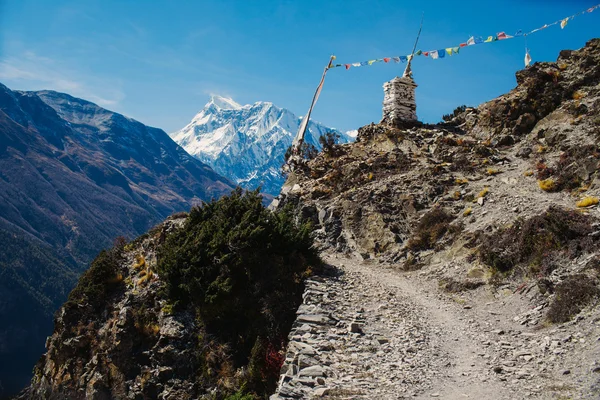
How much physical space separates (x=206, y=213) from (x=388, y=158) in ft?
37.1

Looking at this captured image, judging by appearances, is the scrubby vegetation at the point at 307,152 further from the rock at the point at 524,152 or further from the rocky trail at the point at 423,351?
the rocky trail at the point at 423,351

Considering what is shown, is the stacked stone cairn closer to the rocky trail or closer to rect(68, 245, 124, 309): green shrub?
the rocky trail

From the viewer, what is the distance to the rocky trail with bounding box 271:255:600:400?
7.77 metres

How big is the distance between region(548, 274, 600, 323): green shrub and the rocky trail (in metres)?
0.52

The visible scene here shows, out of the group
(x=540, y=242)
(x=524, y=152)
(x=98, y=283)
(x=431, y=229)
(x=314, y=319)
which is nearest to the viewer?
(x=314, y=319)

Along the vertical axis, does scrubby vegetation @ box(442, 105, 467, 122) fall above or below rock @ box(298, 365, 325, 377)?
above

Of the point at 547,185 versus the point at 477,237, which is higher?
the point at 547,185

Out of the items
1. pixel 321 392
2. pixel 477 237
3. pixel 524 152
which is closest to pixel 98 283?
pixel 321 392

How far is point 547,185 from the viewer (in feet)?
53.9

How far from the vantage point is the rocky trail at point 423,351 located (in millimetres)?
7766

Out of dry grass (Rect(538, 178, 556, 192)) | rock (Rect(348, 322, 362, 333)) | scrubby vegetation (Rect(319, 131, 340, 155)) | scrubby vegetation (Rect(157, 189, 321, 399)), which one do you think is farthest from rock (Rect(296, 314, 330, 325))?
scrubby vegetation (Rect(319, 131, 340, 155))

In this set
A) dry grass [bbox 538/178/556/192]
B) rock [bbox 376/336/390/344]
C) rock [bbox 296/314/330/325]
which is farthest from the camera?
dry grass [bbox 538/178/556/192]

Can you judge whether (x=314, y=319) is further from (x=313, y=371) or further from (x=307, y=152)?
(x=307, y=152)

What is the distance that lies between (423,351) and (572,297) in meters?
3.46
